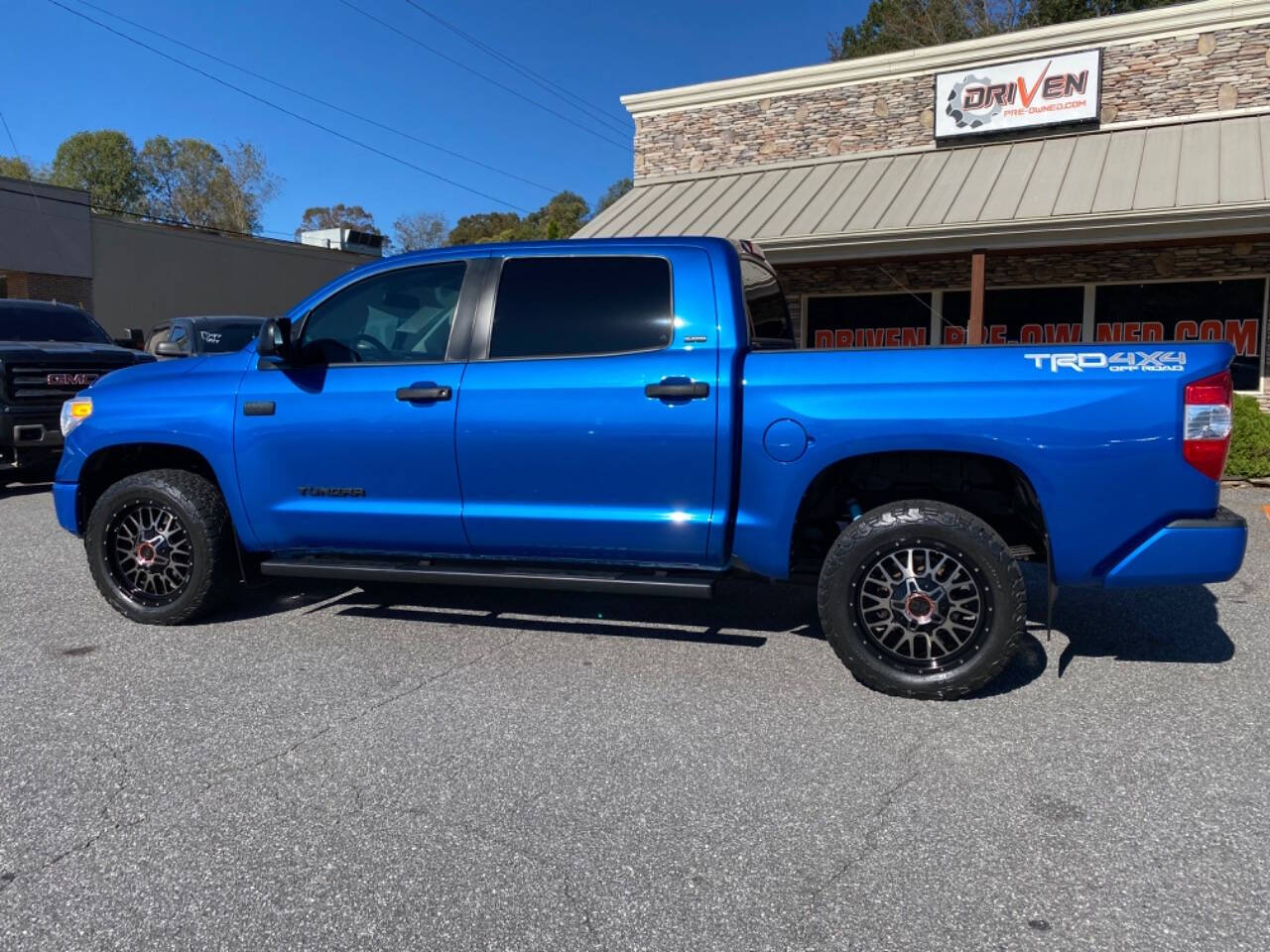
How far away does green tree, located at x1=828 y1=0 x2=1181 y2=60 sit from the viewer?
31016 millimetres

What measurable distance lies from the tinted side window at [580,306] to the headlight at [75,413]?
7.70 feet

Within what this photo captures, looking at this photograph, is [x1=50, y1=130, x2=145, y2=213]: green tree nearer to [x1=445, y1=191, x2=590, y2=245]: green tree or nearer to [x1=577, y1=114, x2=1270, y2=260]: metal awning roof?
[x1=445, y1=191, x2=590, y2=245]: green tree

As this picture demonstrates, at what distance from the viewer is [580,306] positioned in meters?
4.48

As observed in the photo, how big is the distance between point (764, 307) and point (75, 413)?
378cm

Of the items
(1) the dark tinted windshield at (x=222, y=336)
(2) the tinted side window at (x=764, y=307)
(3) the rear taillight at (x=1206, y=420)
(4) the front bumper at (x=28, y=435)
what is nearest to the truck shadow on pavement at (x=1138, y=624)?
(3) the rear taillight at (x=1206, y=420)

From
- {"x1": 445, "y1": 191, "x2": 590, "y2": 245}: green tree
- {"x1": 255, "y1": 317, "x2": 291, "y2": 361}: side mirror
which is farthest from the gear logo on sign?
{"x1": 445, "y1": 191, "x2": 590, "y2": 245}: green tree

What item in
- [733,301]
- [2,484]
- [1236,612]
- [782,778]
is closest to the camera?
[782,778]

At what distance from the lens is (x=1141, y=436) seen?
11.8 ft

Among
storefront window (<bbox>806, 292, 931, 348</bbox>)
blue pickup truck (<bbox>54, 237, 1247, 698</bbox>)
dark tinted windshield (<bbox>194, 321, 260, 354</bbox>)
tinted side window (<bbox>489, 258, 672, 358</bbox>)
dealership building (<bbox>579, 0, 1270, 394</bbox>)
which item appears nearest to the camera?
blue pickup truck (<bbox>54, 237, 1247, 698</bbox>)

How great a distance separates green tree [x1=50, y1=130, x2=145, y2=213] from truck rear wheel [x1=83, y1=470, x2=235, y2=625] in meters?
Result: 64.5

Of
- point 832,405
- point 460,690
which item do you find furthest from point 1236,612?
point 460,690

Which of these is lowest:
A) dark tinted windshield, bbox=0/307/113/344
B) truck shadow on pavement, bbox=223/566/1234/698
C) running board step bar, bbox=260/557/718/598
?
truck shadow on pavement, bbox=223/566/1234/698

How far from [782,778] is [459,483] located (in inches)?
80.8

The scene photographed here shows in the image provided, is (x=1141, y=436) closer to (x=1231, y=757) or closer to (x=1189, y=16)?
(x=1231, y=757)
